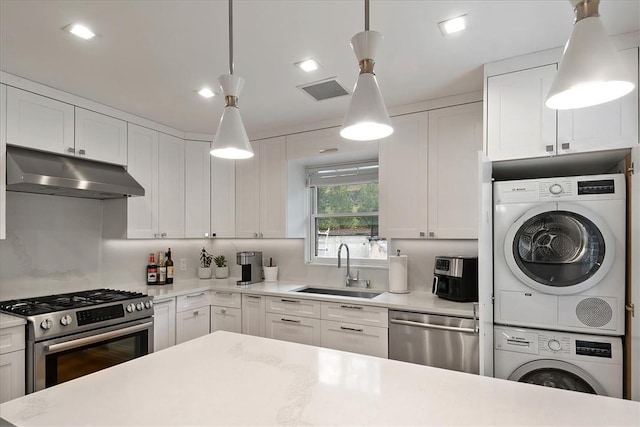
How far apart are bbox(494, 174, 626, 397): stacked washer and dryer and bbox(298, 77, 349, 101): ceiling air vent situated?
4.29ft

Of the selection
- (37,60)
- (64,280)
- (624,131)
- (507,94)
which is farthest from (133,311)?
(624,131)

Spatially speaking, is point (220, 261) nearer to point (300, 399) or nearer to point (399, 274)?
point (399, 274)

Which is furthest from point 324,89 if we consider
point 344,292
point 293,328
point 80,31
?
point 293,328

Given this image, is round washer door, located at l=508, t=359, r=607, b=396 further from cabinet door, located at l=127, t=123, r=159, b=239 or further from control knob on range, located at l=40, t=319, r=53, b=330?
cabinet door, located at l=127, t=123, r=159, b=239

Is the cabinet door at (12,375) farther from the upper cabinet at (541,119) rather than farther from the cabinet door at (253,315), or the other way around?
the upper cabinet at (541,119)

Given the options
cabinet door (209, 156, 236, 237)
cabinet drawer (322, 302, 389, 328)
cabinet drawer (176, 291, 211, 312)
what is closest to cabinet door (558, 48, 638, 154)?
cabinet drawer (322, 302, 389, 328)

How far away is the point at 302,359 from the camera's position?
56.8 inches

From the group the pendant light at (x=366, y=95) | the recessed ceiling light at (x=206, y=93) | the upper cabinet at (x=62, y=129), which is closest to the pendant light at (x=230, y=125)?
the pendant light at (x=366, y=95)

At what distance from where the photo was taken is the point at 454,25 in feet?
6.22

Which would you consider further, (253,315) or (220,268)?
(220,268)

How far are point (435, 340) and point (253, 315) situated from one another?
5.36ft

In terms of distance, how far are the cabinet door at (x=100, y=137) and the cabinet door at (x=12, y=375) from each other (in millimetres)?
1469

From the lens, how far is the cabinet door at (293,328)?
9.87ft

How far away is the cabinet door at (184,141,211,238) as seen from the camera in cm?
375
